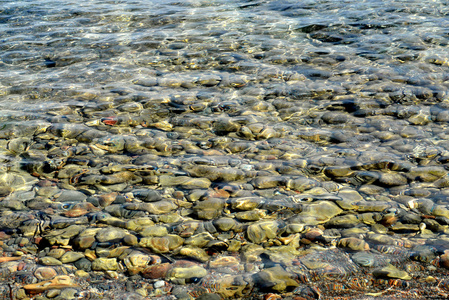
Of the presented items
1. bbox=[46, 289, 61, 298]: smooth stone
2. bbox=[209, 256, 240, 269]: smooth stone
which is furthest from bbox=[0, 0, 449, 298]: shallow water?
bbox=[46, 289, 61, 298]: smooth stone

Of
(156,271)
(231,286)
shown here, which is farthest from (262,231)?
(156,271)

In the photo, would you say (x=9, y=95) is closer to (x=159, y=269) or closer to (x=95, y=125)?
(x=95, y=125)

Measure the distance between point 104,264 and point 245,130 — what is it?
8.40 ft

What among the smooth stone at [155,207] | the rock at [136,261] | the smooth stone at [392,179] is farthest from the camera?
the smooth stone at [392,179]

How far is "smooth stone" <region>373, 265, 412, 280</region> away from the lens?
108 inches

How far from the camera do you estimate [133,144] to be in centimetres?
462

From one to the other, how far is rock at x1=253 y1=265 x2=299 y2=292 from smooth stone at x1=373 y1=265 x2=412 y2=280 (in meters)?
0.61

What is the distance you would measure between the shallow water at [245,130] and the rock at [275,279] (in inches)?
0.8

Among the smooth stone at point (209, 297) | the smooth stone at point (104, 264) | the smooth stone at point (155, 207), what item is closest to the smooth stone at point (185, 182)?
the smooth stone at point (155, 207)

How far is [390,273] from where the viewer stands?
2779 millimetres

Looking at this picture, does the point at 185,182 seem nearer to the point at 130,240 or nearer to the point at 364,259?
the point at 130,240

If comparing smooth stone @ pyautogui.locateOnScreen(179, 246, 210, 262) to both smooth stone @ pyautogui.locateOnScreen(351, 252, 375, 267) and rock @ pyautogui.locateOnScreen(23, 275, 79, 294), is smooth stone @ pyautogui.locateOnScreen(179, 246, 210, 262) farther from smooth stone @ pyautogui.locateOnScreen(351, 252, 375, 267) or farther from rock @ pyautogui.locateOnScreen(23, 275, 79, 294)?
smooth stone @ pyautogui.locateOnScreen(351, 252, 375, 267)

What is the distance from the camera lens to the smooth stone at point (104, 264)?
9.46 feet

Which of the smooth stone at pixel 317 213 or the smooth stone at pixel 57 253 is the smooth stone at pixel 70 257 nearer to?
the smooth stone at pixel 57 253
